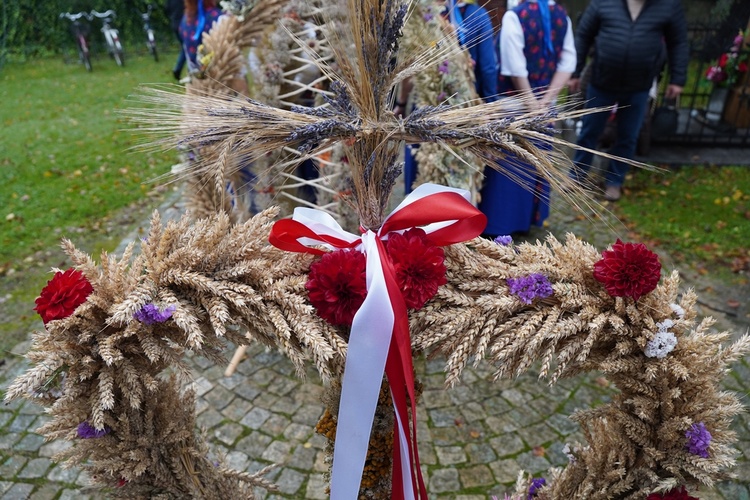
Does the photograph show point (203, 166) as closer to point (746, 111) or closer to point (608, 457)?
point (608, 457)

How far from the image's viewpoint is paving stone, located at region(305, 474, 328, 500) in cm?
278

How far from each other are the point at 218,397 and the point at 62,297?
221 centimetres

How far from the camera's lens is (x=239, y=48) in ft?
9.21

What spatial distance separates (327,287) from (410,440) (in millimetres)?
568

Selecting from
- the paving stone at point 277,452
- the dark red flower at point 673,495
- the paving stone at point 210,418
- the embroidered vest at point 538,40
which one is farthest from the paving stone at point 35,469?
the embroidered vest at point 538,40

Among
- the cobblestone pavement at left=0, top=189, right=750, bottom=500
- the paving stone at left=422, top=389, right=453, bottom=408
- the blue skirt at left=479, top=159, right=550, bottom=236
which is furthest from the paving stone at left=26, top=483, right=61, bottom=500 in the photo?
the blue skirt at left=479, top=159, right=550, bottom=236

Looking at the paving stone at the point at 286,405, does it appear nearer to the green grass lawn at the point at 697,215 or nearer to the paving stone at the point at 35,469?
the paving stone at the point at 35,469

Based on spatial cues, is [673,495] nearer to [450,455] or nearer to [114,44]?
[450,455]

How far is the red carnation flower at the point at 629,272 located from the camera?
1.39 meters

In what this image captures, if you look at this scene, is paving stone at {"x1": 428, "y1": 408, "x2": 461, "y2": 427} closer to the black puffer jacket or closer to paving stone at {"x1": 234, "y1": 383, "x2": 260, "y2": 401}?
paving stone at {"x1": 234, "y1": 383, "x2": 260, "y2": 401}

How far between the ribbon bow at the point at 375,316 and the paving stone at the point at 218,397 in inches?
80.5

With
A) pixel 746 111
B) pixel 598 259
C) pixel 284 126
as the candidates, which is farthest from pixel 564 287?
pixel 746 111

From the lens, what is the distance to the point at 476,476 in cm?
287

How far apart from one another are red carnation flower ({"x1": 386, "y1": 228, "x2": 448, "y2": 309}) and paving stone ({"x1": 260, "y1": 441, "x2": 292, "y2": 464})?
1.98m
